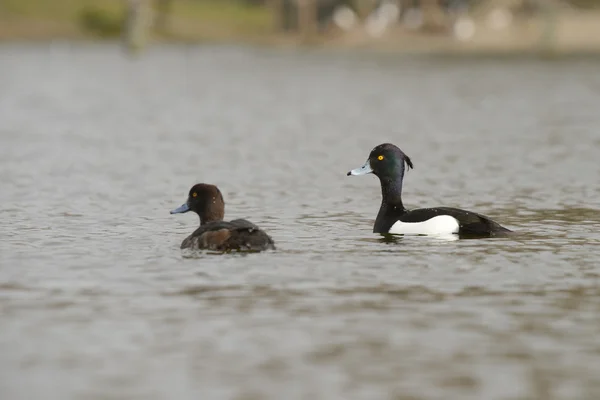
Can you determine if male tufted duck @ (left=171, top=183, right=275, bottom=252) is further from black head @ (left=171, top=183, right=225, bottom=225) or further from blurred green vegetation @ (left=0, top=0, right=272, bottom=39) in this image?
blurred green vegetation @ (left=0, top=0, right=272, bottom=39)

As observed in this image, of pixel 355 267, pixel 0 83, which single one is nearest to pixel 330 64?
pixel 0 83

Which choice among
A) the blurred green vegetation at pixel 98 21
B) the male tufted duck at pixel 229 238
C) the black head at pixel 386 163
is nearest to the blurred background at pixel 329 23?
the blurred green vegetation at pixel 98 21

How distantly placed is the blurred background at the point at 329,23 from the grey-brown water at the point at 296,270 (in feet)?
164

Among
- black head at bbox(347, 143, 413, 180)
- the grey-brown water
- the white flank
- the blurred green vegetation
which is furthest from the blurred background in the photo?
the white flank

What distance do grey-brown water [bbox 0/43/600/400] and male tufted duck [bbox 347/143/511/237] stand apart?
28cm

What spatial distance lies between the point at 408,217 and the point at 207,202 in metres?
2.45

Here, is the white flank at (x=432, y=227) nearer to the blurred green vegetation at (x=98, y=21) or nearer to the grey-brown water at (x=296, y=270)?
the grey-brown water at (x=296, y=270)

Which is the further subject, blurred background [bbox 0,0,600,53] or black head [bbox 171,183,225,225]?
blurred background [bbox 0,0,600,53]

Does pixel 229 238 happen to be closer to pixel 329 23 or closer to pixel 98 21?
pixel 329 23

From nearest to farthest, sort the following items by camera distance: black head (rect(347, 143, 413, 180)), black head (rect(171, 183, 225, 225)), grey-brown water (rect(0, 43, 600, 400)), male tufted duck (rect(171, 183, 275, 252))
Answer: grey-brown water (rect(0, 43, 600, 400))
male tufted duck (rect(171, 183, 275, 252))
black head (rect(171, 183, 225, 225))
black head (rect(347, 143, 413, 180))

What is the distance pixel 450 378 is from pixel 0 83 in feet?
168

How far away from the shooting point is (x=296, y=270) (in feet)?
49.3

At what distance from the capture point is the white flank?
1712 cm

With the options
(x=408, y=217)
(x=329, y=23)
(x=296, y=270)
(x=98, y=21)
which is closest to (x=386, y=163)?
(x=408, y=217)
